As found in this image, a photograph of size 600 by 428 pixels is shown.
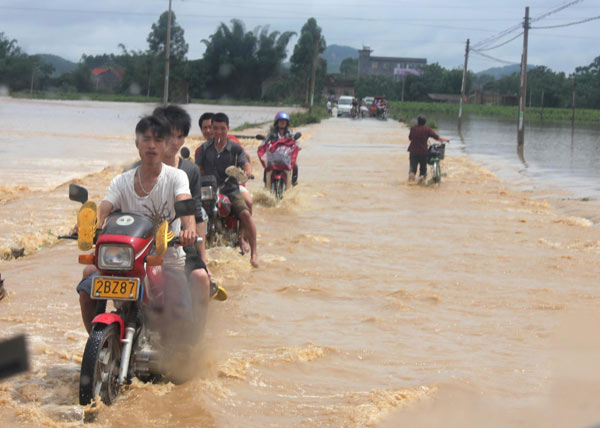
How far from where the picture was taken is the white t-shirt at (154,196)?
4.66 metres

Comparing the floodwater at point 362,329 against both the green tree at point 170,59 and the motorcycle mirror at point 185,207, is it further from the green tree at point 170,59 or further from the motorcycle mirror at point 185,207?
the green tree at point 170,59

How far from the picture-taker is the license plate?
4.11 metres

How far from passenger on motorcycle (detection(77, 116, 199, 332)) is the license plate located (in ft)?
1.53

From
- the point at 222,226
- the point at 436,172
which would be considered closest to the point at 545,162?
the point at 436,172

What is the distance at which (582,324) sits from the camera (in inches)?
253

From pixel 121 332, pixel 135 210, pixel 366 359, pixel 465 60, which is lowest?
pixel 366 359

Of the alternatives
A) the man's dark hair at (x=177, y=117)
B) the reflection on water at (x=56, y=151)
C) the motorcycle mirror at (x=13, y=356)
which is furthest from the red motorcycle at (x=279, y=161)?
the motorcycle mirror at (x=13, y=356)

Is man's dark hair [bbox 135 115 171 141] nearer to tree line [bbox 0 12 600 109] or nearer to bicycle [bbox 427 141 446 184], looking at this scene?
bicycle [bbox 427 141 446 184]

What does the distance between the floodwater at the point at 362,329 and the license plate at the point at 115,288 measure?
0.69 m

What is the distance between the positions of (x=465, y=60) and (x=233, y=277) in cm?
5390

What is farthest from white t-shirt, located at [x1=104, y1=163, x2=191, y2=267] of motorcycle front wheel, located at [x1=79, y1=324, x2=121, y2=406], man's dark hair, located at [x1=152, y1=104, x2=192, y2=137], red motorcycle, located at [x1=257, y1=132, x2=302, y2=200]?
red motorcycle, located at [x1=257, y1=132, x2=302, y2=200]

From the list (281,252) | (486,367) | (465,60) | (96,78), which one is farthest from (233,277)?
(96,78)

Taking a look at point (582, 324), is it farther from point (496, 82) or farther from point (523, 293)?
point (496, 82)

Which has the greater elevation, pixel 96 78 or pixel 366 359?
pixel 96 78
